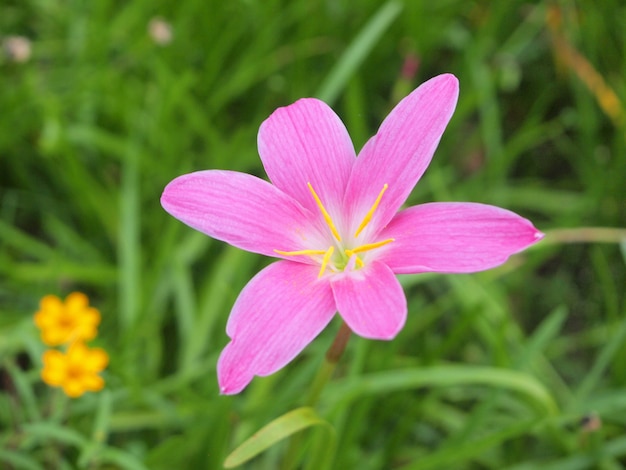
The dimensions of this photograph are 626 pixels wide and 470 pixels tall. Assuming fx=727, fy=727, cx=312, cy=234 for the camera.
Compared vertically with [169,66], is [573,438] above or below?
below

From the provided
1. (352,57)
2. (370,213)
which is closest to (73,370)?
(370,213)

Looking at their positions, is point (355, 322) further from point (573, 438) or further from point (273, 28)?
point (273, 28)

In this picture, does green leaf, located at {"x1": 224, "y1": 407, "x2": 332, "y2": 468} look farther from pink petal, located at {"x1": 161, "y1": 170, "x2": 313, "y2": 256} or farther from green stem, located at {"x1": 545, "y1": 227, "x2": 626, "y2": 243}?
green stem, located at {"x1": 545, "y1": 227, "x2": 626, "y2": 243}

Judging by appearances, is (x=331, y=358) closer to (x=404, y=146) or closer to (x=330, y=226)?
(x=330, y=226)

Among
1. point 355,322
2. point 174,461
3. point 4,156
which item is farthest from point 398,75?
point 355,322

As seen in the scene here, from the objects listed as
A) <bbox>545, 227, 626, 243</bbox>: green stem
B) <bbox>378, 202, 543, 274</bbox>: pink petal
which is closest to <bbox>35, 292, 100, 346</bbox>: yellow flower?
<bbox>378, 202, 543, 274</bbox>: pink petal

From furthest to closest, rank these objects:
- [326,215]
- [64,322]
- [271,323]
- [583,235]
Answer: [583,235] < [64,322] < [326,215] < [271,323]

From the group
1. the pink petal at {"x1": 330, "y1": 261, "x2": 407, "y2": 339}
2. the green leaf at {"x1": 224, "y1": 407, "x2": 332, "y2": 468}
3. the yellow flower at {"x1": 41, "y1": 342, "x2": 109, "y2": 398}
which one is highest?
the yellow flower at {"x1": 41, "y1": 342, "x2": 109, "y2": 398}
